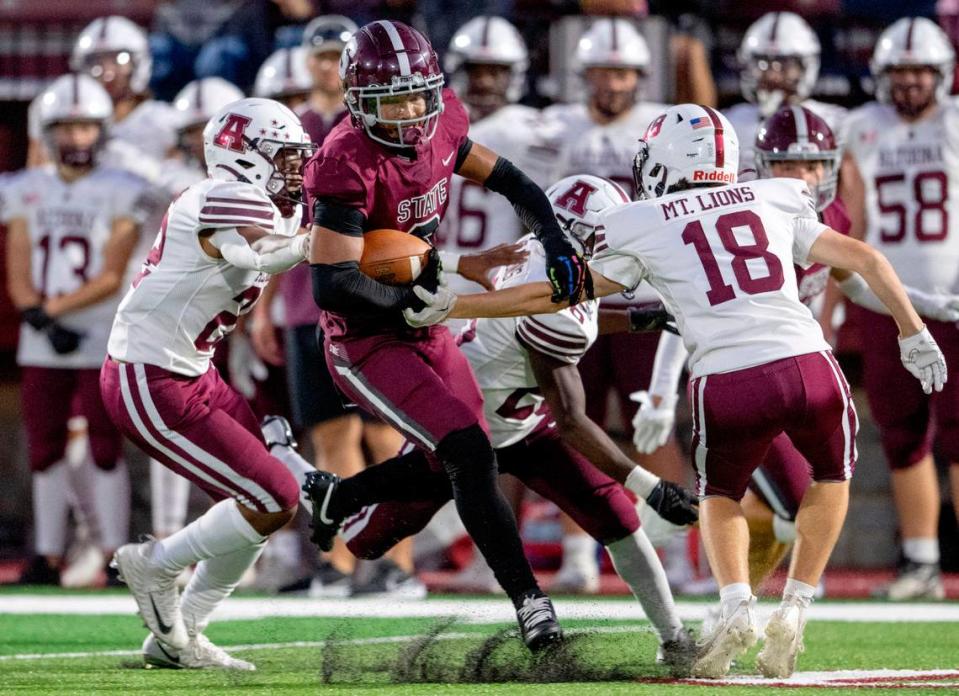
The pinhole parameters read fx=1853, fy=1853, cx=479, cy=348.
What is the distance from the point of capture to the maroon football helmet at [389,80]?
461 centimetres

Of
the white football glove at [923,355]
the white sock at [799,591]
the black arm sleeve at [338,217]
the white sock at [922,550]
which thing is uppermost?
the black arm sleeve at [338,217]

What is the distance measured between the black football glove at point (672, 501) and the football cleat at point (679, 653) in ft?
0.99

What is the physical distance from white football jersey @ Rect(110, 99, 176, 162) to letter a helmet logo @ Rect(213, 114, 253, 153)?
3072 millimetres

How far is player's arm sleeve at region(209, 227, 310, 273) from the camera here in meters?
4.61

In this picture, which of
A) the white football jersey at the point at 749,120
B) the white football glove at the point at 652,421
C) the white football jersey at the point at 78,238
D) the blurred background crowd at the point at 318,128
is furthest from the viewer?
the white football jersey at the point at 78,238

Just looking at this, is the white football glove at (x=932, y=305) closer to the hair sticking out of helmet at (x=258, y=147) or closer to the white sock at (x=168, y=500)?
the hair sticking out of helmet at (x=258, y=147)

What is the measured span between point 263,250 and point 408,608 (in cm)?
215

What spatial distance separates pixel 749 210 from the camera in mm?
4406

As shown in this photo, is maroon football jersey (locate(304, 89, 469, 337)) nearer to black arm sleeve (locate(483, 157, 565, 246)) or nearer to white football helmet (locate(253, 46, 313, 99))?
black arm sleeve (locate(483, 157, 565, 246))

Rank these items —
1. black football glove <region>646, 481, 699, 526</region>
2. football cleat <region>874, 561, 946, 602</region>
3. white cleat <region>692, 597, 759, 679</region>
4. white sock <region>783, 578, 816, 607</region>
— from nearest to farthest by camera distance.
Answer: white cleat <region>692, 597, 759, 679</region> → white sock <region>783, 578, 816, 607</region> → black football glove <region>646, 481, 699, 526</region> → football cleat <region>874, 561, 946, 602</region>

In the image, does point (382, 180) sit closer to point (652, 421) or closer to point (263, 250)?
point (263, 250)

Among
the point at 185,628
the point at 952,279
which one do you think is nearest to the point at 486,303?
the point at 185,628

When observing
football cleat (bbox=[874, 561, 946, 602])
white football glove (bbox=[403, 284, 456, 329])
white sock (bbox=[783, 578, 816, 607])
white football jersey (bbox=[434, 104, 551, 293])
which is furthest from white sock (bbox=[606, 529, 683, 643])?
white football jersey (bbox=[434, 104, 551, 293])

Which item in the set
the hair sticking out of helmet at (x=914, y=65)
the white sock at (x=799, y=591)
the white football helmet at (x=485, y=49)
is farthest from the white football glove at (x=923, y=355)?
the white football helmet at (x=485, y=49)
